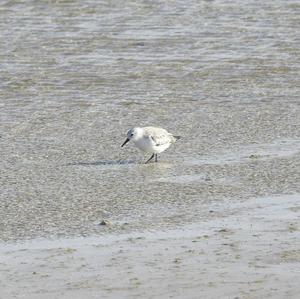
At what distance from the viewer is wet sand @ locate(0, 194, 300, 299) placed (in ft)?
29.7

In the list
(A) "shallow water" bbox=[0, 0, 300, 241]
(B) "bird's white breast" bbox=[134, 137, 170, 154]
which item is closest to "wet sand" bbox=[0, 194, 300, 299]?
(A) "shallow water" bbox=[0, 0, 300, 241]

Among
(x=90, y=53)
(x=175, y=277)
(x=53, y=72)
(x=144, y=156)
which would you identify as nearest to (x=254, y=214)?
(x=175, y=277)

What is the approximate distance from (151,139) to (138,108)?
2.87 metres

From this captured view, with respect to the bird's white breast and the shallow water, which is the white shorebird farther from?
the shallow water

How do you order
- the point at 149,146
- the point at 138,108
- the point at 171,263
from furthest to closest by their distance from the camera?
the point at 138,108
the point at 149,146
the point at 171,263

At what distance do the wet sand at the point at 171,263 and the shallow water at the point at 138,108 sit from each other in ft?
1.41

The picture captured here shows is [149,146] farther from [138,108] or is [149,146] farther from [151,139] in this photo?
[138,108]

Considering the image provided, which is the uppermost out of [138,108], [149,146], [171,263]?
[171,263]

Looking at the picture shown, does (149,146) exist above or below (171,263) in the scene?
below

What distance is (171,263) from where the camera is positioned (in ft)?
31.8

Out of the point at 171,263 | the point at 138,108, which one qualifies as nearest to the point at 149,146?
the point at 138,108

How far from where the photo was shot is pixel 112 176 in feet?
41.7

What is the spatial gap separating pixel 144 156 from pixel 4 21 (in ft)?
32.5

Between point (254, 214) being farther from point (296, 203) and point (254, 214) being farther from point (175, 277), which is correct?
point (175, 277)
